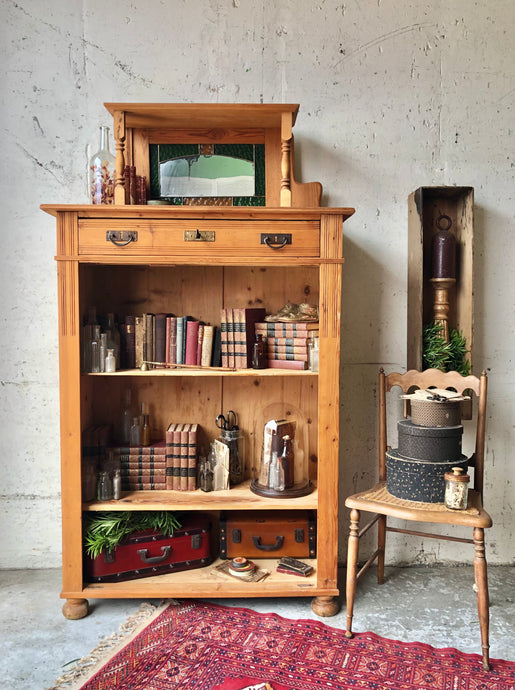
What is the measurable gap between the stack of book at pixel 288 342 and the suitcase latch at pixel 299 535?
817mm

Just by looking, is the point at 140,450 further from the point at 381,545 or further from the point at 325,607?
the point at 381,545

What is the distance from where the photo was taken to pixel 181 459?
2809 millimetres

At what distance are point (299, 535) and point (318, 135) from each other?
2.08m

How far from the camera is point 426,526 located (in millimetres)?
3168

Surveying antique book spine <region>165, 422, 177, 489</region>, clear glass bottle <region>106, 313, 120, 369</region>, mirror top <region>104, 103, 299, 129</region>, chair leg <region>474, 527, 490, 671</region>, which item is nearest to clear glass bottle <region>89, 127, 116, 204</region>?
mirror top <region>104, 103, 299, 129</region>

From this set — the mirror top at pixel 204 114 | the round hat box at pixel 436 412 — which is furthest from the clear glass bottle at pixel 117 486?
the mirror top at pixel 204 114

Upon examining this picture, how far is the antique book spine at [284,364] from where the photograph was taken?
2732 millimetres

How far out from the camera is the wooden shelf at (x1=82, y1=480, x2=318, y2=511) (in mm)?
2623

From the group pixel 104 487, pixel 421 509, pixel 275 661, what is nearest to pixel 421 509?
pixel 421 509

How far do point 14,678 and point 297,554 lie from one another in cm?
134

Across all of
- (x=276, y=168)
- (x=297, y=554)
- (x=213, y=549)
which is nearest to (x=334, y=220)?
(x=276, y=168)

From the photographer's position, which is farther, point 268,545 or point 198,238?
point 268,545

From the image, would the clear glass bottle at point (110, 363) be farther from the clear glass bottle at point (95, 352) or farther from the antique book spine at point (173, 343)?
the antique book spine at point (173, 343)

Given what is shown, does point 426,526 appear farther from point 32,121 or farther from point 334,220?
point 32,121
